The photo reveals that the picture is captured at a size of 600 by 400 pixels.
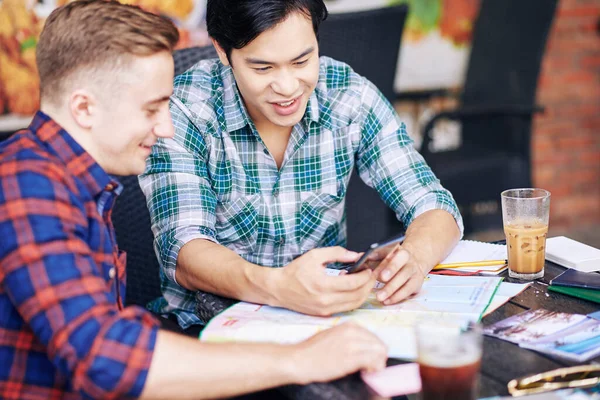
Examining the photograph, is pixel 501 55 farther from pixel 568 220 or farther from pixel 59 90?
pixel 59 90

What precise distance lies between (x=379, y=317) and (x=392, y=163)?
2.06 ft

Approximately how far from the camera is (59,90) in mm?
1111

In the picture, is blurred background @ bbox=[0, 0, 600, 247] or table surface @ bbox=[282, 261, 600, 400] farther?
blurred background @ bbox=[0, 0, 600, 247]

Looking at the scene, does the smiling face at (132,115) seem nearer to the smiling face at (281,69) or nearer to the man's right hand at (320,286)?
the man's right hand at (320,286)

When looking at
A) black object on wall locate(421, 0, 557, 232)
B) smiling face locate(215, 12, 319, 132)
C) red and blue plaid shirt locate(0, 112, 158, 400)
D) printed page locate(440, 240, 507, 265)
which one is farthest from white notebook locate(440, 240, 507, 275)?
black object on wall locate(421, 0, 557, 232)

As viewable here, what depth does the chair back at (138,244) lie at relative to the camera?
6.47 ft

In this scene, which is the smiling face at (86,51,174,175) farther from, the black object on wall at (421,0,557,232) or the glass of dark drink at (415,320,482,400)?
the black object on wall at (421,0,557,232)

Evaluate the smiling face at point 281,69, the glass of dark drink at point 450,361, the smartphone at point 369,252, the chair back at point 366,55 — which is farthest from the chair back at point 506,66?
the glass of dark drink at point 450,361

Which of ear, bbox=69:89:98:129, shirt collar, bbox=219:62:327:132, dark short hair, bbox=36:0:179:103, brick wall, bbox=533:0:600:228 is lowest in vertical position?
brick wall, bbox=533:0:600:228

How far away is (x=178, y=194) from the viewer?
1593 millimetres

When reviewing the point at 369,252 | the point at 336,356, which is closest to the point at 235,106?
the point at 369,252

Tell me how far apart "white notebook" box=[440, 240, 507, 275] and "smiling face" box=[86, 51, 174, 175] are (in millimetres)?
644

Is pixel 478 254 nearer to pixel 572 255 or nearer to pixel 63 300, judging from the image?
pixel 572 255

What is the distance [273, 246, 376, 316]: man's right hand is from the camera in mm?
Result: 1247
